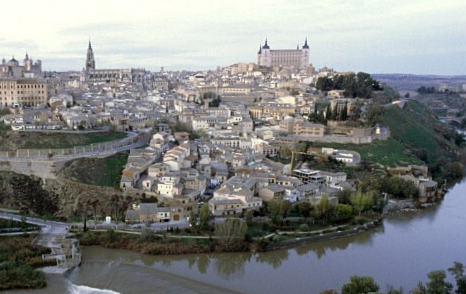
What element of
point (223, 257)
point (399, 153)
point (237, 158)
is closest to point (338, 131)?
point (399, 153)

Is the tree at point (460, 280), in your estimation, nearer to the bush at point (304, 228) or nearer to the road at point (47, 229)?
the bush at point (304, 228)

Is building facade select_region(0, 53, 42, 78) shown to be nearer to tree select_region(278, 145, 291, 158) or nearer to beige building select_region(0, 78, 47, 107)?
beige building select_region(0, 78, 47, 107)

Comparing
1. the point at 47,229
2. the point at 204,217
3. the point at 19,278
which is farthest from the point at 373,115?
the point at 19,278

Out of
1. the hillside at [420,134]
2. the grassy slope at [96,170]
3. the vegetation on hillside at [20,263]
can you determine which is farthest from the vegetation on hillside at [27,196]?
the hillside at [420,134]

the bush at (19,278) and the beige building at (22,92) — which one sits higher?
the beige building at (22,92)

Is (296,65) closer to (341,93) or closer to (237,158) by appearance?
(341,93)

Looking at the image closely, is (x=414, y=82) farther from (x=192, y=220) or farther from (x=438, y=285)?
(x=438, y=285)
